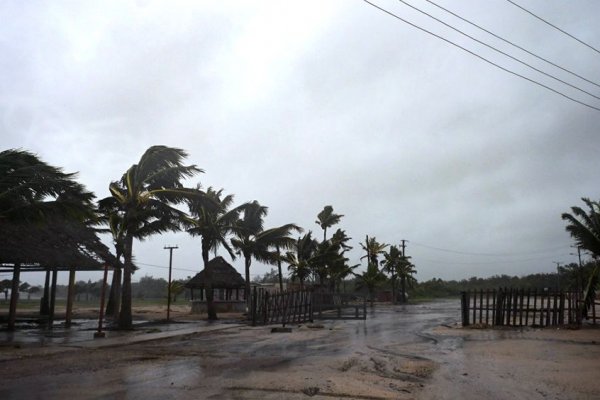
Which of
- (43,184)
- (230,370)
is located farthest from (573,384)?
(43,184)

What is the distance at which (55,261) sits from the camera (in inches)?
813

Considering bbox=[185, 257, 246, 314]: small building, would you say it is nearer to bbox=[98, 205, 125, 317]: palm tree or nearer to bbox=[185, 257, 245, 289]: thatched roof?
bbox=[185, 257, 245, 289]: thatched roof

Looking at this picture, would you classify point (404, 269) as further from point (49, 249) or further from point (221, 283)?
point (49, 249)

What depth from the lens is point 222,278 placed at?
38.6 m

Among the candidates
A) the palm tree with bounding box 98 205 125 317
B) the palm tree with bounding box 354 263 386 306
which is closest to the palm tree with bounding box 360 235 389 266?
the palm tree with bounding box 354 263 386 306

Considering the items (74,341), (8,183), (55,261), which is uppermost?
(8,183)

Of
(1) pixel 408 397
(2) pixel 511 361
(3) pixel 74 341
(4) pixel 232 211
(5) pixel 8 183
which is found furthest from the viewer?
(4) pixel 232 211

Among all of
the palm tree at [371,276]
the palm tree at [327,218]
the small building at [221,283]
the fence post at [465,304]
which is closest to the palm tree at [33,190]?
the fence post at [465,304]

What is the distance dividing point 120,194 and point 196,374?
549 inches

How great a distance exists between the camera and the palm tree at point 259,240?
3384cm

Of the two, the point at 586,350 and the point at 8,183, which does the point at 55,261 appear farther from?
the point at 586,350

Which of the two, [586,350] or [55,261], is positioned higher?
[55,261]

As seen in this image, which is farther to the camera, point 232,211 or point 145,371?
point 232,211

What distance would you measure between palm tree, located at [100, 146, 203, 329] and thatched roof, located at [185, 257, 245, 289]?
55.5ft
